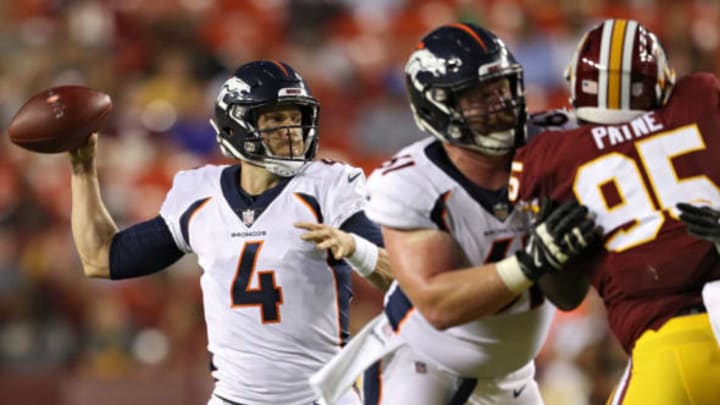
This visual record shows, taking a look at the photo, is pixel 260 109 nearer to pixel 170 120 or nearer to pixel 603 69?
pixel 603 69

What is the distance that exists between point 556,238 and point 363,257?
779 mm

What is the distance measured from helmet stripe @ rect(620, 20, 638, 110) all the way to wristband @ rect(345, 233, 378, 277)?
0.83 m

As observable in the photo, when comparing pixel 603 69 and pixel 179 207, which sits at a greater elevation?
pixel 603 69

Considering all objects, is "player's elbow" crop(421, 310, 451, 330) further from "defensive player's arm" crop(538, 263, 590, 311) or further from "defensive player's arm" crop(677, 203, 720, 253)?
"defensive player's arm" crop(677, 203, 720, 253)

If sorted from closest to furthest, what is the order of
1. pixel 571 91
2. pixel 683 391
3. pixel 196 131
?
1. pixel 683 391
2. pixel 571 91
3. pixel 196 131

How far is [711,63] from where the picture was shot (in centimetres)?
745

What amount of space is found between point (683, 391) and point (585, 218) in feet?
1.29

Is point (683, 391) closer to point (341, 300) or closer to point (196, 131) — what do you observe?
point (341, 300)

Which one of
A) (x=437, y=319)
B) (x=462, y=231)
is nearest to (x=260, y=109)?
(x=462, y=231)

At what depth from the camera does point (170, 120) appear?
7109 mm

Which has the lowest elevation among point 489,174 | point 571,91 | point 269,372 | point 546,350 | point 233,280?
point 546,350

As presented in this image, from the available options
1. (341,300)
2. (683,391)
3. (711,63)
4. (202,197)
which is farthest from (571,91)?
(711,63)

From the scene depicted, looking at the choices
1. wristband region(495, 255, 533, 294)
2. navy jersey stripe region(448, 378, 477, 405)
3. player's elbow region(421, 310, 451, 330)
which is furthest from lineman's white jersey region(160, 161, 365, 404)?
wristband region(495, 255, 533, 294)

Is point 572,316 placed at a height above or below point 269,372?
below
